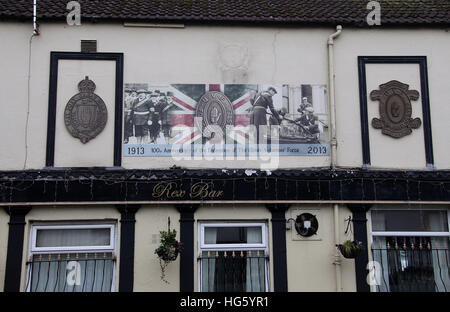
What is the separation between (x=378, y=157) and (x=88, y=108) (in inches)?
A: 226

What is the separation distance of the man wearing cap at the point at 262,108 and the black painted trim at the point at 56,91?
262 cm

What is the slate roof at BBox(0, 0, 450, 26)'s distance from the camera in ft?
36.3

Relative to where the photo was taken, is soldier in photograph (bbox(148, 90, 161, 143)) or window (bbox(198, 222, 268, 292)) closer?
window (bbox(198, 222, 268, 292))

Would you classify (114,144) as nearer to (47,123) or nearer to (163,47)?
(47,123)

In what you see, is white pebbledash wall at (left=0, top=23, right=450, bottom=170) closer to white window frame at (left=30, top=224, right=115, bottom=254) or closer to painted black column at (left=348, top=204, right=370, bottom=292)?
painted black column at (left=348, top=204, right=370, bottom=292)

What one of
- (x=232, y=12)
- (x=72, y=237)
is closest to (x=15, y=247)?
(x=72, y=237)

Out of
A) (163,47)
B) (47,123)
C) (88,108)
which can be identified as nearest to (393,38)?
(163,47)

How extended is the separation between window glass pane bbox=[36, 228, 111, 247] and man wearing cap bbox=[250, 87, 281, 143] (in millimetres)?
3540

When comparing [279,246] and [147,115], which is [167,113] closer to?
[147,115]

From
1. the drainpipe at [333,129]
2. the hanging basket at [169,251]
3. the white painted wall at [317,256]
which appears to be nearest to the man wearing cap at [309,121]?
the drainpipe at [333,129]

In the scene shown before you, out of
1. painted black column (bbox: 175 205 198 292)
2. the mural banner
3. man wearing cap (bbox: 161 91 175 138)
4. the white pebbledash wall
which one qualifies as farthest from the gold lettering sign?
man wearing cap (bbox: 161 91 175 138)

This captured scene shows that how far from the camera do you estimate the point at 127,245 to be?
402 inches

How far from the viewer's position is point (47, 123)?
419 inches

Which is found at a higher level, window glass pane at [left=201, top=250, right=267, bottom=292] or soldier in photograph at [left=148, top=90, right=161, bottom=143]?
soldier in photograph at [left=148, top=90, right=161, bottom=143]
